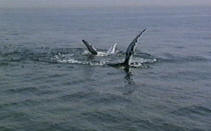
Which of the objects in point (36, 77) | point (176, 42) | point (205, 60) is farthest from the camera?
point (176, 42)

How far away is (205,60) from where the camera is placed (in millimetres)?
34656

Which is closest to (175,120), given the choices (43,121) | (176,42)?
(43,121)

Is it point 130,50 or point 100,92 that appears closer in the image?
point 100,92

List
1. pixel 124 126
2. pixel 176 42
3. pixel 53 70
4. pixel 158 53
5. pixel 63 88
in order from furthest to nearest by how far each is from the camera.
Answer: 1. pixel 176 42
2. pixel 158 53
3. pixel 53 70
4. pixel 63 88
5. pixel 124 126

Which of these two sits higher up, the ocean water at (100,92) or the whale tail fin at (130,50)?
the whale tail fin at (130,50)

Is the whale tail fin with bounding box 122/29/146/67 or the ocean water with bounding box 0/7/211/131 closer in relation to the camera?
the ocean water with bounding box 0/7/211/131

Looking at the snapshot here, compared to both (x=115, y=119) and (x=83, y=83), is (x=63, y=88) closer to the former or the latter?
(x=83, y=83)

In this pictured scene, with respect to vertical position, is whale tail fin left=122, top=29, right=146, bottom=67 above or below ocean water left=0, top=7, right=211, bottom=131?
above

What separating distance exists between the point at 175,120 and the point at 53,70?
13049mm

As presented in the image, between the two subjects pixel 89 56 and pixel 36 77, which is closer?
pixel 36 77

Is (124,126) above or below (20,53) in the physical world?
below

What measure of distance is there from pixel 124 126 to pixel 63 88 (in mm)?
7533

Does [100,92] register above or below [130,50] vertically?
below

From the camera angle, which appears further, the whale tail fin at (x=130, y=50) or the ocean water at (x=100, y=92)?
the whale tail fin at (x=130, y=50)
